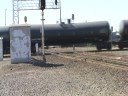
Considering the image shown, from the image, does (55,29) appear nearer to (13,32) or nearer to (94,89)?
(13,32)

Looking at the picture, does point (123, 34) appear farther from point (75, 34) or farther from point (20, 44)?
point (20, 44)

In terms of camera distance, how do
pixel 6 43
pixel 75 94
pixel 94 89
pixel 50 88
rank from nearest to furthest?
pixel 75 94
pixel 94 89
pixel 50 88
pixel 6 43

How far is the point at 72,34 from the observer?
171 ft

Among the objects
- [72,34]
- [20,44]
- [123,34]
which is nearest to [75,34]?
[72,34]

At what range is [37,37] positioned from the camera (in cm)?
5225

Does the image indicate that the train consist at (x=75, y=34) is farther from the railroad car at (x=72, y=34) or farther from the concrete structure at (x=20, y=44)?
the concrete structure at (x=20, y=44)

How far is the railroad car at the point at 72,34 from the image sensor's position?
5200 centimetres

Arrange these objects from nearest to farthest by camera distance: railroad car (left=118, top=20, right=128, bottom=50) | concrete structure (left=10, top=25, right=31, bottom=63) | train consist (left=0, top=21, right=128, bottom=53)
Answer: concrete structure (left=10, top=25, right=31, bottom=63)
train consist (left=0, top=21, right=128, bottom=53)
railroad car (left=118, top=20, right=128, bottom=50)

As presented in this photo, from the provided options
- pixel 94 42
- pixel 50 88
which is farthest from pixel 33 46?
pixel 50 88

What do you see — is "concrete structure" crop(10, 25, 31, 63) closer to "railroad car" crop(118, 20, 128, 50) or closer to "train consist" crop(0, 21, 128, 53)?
"train consist" crop(0, 21, 128, 53)

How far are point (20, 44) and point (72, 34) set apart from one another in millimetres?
20291

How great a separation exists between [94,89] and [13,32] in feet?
62.7

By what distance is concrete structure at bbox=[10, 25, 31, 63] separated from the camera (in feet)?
105

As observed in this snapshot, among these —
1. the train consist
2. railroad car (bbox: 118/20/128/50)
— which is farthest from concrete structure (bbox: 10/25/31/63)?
railroad car (bbox: 118/20/128/50)
